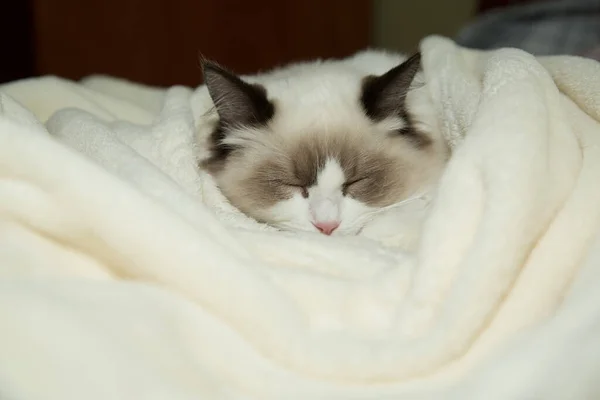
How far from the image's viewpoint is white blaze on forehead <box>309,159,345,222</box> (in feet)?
3.59

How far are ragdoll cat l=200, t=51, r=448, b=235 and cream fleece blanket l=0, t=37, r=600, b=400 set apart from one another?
18 cm

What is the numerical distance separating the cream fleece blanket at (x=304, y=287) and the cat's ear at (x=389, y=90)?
175 mm

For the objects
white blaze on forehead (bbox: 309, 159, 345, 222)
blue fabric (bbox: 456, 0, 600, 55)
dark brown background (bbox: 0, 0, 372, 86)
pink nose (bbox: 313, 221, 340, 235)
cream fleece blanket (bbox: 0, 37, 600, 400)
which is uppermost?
cream fleece blanket (bbox: 0, 37, 600, 400)

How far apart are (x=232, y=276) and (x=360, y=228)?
0.39m

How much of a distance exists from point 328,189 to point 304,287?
33 cm

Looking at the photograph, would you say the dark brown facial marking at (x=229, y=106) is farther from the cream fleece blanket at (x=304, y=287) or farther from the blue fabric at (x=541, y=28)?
the blue fabric at (x=541, y=28)

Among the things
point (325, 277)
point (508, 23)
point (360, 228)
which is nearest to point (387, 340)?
point (325, 277)

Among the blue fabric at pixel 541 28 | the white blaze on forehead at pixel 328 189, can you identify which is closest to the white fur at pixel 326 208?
the white blaze on forehead at pixel 328 189

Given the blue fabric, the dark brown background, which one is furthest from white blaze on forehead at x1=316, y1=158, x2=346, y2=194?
the dark brown background

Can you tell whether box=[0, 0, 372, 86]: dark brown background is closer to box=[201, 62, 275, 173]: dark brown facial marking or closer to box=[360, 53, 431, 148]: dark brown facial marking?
box=[201, 62, 275, 173]: dark brown facial marking

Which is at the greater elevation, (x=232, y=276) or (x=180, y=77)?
(x=232, y=276)

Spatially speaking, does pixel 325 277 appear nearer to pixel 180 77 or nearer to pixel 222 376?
pixel 222 376

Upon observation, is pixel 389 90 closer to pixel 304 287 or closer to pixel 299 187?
pixel 299 187

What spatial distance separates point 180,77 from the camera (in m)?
2.56
